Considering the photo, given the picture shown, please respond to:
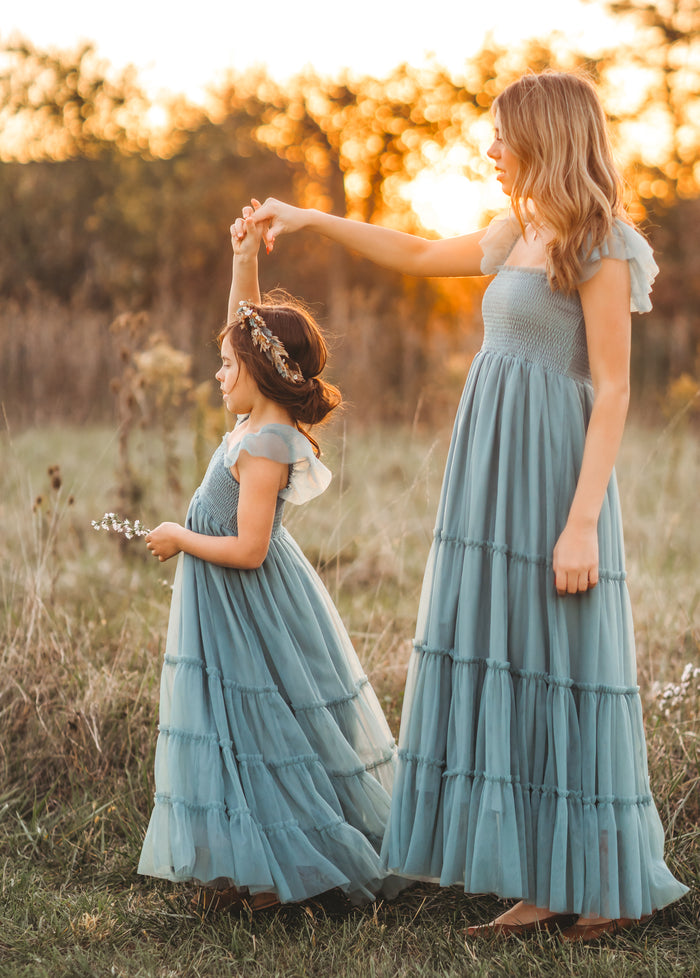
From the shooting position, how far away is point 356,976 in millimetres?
1950

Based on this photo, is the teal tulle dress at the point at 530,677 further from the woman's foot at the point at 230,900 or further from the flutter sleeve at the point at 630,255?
the woman's foot at the point at 230,900

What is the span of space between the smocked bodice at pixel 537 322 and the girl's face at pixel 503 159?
0.18 metres

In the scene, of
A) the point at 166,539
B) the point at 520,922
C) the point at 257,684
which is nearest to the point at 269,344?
the point at 166,539

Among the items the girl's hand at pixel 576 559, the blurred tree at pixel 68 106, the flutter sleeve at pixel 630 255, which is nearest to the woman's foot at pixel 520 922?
the girl's hand at pixel 576 559

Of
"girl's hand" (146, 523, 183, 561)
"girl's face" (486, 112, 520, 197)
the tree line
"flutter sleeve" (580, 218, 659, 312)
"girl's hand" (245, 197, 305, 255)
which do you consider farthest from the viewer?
the tree line

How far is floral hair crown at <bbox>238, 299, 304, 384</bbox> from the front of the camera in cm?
207

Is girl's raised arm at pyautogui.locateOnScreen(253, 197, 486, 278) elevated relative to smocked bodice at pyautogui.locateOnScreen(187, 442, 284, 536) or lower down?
elevated

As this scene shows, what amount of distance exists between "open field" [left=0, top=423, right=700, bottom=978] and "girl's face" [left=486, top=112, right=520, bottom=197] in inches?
43.1

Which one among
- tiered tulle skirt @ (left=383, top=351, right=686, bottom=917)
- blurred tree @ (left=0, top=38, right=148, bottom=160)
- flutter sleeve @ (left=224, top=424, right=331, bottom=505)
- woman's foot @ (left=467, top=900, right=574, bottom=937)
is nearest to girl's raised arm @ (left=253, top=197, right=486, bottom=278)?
tiered tulle skirt @ (left=383, top=351, right=686, bottom=917)

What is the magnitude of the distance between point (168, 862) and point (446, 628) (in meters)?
0.75

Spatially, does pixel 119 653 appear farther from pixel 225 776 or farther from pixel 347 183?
pixel 347 183

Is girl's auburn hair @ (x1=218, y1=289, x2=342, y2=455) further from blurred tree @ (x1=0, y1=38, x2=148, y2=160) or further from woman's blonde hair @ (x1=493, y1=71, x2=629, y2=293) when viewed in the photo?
blurred tree @ (x1=0, y1=38, x2=148, y2=160)

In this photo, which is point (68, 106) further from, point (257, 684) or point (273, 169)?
point (257, 684)

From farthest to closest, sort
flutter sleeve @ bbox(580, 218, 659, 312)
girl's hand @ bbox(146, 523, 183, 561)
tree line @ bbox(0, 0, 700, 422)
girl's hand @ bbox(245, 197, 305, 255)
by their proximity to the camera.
Answer: 1. tree line @ bbox(0, 0, 700, 422)
2. girl's hand @ bbox(245, 197, 305, 255)
3. girl's hand @ bbox(146, 523, 183, 561)
4. flutter sleeve @ bbox(580, 218, 659, 312)
